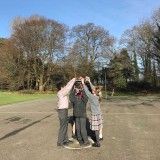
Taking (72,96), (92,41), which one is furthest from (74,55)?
(72,96)

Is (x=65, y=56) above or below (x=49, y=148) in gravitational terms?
above

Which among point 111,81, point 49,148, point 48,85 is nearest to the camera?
point 49,148

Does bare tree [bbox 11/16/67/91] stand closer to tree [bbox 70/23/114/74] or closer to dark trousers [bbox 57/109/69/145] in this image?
tree [bbox 70/23/114/74]

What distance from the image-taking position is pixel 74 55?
2295 inches

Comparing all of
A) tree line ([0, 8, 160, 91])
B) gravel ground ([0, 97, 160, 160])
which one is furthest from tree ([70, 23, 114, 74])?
gravel ground ([0, 97, 160, 160])

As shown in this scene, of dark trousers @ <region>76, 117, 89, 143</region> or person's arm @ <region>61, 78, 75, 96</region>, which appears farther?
dark trousers @ <region>76, 117, 89, 143</region>

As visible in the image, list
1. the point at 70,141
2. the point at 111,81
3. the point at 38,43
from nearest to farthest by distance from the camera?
1. the point at 70,141
2. the point at 38,43
3. the point at 111,81

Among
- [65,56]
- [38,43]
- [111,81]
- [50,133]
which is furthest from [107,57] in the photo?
[50,133]

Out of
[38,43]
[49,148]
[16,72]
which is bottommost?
[49,148]

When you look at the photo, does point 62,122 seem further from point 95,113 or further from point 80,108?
point 95,113

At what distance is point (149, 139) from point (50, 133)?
330 cm

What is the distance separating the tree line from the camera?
55.2 metres

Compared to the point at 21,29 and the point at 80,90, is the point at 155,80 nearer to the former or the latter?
the point at 21,29

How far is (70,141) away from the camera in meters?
9.03
